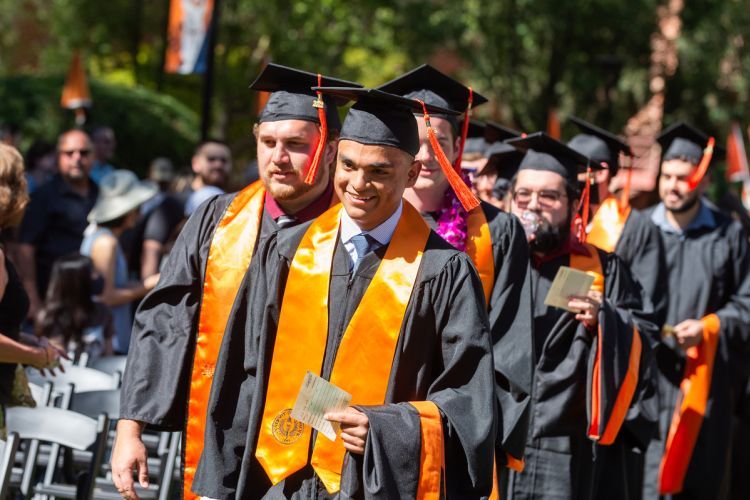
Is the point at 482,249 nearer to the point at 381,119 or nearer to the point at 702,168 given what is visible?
the point at 381,119

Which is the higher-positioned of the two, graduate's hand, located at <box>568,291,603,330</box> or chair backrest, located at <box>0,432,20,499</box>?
graduate's hand, located at <box>568,291,603,330</box>

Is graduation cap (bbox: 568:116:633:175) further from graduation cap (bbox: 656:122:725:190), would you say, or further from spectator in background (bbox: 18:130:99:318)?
spectator in background (bbox: 18:130:99:318)

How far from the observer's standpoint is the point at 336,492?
12.3 feet

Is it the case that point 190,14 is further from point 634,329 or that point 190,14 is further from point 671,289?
point 634,329

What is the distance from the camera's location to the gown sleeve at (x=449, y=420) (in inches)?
141

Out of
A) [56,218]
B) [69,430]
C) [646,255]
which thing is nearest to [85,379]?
[69,430]

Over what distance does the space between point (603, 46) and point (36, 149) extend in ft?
35.5

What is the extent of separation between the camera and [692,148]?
7793 mm

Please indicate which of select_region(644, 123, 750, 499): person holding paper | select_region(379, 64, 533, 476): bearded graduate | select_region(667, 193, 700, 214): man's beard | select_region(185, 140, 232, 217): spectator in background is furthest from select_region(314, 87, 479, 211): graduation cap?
select_region(185, 140, 232, 217): spectator in background

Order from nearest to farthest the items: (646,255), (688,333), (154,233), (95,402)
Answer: (95,402), (646,255), (688,333), (154,233)

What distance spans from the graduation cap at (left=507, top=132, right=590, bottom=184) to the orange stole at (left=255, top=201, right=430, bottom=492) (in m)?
1.91

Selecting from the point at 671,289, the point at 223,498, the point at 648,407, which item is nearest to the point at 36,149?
the point at 671,289

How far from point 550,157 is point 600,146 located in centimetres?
148

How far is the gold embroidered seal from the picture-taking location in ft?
12.6
